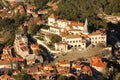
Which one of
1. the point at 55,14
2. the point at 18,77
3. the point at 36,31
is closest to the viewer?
the point at 18,77

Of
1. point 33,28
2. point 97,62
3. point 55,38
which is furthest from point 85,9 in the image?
point 97,62

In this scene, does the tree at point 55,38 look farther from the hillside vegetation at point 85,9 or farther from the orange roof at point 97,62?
the hillside vegetation at point 85,9

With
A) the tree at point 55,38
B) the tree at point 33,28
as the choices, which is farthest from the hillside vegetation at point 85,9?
the tree at point 55,38

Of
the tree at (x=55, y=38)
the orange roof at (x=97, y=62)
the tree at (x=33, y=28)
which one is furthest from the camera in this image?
the tree at (x=33, y=28)

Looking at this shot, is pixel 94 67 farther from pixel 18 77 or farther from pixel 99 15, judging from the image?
pixel 99 15

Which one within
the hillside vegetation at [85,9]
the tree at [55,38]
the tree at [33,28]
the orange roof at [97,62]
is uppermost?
the hillside vegetation at [85,9]

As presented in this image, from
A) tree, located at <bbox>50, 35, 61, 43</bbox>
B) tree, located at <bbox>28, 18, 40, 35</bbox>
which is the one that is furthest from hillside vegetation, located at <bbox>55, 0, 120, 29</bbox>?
tree, located at <bbox>50, 35, 61, 43</bbox>

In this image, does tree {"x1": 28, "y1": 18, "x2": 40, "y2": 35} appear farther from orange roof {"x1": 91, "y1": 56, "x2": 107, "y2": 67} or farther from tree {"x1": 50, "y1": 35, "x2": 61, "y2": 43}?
orange roof {"x1": 91, "y1": 56, "x2": 107, "y2": 67}

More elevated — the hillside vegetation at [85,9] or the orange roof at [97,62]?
the hillside vegetation at [85,9]

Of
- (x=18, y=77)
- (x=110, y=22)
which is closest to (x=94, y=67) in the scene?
(x=18, y=77)

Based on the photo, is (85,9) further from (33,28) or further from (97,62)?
(97,62)

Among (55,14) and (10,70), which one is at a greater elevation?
(55,14)
